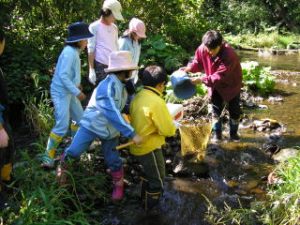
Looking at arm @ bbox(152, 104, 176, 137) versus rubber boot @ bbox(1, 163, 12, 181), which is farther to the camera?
arm @ bbox(152, 104, 176, 137)

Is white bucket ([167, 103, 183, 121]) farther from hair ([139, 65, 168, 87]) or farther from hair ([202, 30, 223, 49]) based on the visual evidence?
hair ([202, 30, 223, 49])

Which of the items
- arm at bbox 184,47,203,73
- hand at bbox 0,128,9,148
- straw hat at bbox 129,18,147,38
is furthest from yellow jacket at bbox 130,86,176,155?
arm at bbox 184,47,203,73

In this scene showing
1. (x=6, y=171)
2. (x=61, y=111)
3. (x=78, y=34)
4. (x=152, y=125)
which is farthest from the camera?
(x=61, y=111)

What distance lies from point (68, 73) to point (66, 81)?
0.10 metres

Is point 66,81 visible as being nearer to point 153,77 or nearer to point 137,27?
point 153,77

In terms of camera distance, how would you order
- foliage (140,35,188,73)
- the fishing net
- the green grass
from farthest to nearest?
the green grass, foliage (140,35,188,73), the fishing net

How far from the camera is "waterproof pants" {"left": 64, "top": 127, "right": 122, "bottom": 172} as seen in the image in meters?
4.05

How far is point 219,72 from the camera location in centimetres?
558

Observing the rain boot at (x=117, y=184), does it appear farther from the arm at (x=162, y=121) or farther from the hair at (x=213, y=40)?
the hair at (x=213, y=40)

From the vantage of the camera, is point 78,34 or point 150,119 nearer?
point 150,119

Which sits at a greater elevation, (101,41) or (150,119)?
(101,41)

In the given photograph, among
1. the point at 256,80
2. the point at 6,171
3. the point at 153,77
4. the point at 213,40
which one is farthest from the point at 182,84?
the point at 256,80

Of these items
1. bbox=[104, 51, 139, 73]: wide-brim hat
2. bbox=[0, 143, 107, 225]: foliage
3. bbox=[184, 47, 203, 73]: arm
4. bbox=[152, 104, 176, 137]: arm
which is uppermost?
bbox=[104, 51, 139, 73]: wide-brim hat

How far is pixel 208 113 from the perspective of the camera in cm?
723
